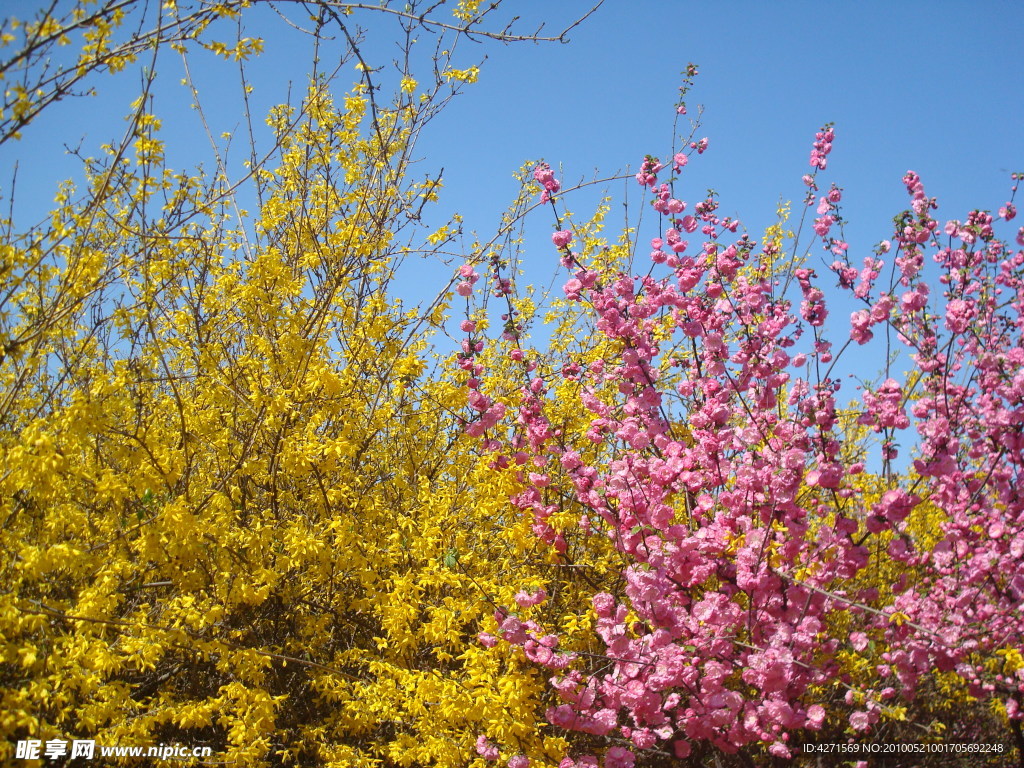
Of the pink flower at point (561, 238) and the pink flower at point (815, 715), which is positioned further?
the pink flower at point (561, 238)

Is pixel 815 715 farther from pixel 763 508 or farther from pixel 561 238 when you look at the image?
pixel 561 238

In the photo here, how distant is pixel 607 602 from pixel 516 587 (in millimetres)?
573

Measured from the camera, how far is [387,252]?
200 inches

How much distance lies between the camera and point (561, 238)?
13.3 ft

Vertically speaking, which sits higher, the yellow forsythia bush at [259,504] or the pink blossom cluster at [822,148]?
the pink blossom cluster at [822,148]

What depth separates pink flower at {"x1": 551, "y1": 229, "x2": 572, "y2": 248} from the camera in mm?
4047

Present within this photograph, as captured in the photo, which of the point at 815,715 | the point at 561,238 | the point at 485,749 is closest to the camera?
the point at 815,715

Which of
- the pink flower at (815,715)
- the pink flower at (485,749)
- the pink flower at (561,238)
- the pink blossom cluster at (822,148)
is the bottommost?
the pink flower at (485,749)

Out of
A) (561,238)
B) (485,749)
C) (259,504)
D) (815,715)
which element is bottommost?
(485,749)

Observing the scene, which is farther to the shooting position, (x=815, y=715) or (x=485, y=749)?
(x=485, y=749)

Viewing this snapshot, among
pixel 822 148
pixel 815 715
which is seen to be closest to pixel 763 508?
pixel 815 715

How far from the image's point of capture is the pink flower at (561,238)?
4.05 metres

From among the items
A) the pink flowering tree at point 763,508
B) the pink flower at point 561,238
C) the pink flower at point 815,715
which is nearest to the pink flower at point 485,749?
the pink flowering tree at point 763,508

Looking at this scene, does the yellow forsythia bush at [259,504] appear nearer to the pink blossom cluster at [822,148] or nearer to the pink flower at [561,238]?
the pink flower at [561,238]
